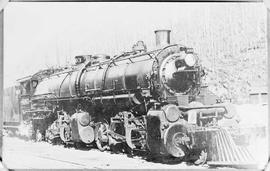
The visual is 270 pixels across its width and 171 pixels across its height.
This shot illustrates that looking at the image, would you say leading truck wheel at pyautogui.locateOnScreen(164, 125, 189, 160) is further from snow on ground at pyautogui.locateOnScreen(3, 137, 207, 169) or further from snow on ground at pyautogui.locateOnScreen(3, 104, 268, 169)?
snow on ground at pyautogui.locateOnScreen(3, 137, 207, 169)

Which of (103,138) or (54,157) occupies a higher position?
(103,138)

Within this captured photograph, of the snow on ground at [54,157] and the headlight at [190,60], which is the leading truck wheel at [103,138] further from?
the headlight at [190,60]

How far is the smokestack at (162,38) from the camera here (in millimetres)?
3111

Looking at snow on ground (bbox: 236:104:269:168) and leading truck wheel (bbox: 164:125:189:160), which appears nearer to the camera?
leading truck wheel (bbox: 164:125:189:160)

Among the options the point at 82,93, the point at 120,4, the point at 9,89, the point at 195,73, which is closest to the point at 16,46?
the point at 9,89

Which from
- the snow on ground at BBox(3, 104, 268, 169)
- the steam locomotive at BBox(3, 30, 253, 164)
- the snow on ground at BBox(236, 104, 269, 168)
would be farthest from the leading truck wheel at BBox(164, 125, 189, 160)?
the snow on ground at BBox(236, 104, 269, 168)

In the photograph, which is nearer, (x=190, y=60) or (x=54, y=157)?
(x=190, y=60)

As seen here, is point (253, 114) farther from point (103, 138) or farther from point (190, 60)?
point (103, 138)

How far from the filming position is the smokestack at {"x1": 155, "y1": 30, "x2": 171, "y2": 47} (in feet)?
10.2

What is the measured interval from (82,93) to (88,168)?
2.08 feet

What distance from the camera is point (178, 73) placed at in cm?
306

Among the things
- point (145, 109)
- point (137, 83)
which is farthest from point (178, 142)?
point (137, 83)

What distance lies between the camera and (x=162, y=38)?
3.12 metres

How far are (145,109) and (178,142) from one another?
0.37m
